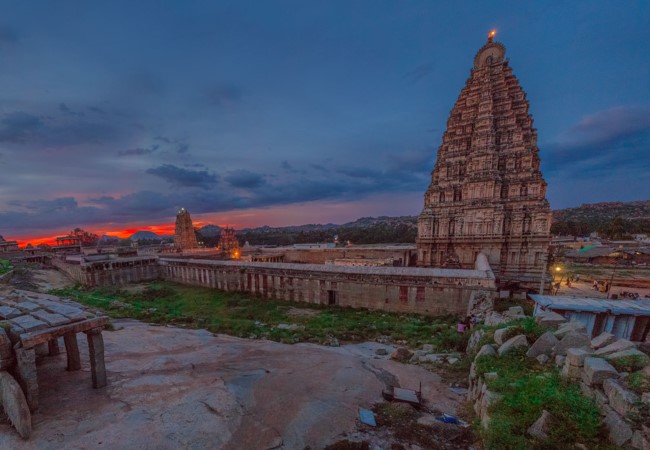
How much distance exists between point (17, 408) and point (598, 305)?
1787 centimetres

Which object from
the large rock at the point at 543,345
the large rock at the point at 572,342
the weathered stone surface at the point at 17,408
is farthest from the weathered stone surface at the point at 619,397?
the weathered stone surface at the point at 17,408

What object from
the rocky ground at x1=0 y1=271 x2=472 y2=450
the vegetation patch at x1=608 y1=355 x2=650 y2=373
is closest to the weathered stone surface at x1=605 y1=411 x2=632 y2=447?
the vegetation patch at x1=608 y1=355 x2=650 y2=373

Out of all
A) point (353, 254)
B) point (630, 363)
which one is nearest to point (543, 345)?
point (630, 363)

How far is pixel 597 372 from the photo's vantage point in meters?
5.12

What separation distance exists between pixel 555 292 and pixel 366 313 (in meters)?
17.6

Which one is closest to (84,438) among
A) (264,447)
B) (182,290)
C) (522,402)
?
(264,447)

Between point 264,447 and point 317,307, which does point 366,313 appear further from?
point 264,447

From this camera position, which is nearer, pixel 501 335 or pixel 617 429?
pixel 617 429

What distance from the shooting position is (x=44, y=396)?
7703 mm

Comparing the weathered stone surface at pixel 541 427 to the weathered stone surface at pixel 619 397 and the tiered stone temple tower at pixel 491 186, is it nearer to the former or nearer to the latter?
the weathered stone surface at pixel 619 397

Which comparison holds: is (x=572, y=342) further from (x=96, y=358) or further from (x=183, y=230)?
(x=183, y=230)

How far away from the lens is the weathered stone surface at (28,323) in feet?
23.4

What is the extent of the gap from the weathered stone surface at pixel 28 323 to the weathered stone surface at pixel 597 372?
1351cm

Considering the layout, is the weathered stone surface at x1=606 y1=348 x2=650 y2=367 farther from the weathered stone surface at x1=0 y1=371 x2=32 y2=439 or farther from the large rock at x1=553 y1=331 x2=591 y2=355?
the weathered stone surface at x1=0 y1=371 x2=32 y2=439
